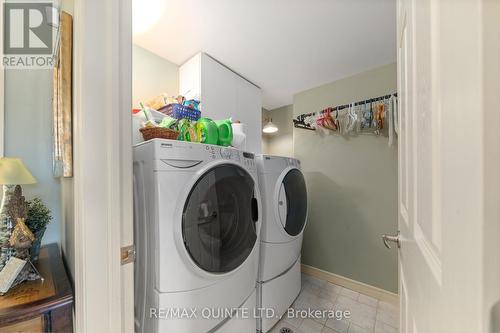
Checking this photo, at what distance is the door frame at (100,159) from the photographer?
0.59m

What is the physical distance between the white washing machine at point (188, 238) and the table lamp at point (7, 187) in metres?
0.42

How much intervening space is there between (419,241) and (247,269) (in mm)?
919

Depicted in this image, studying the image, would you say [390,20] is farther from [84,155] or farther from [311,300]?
[311,300]

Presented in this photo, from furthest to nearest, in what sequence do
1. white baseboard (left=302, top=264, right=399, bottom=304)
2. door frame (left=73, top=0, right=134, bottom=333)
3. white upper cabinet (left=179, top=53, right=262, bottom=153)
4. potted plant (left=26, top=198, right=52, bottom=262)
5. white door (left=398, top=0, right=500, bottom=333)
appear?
1. white baseboard (left=302, top=264, right=399, bottom=304)
2. white upper cabinet (left=179, top=53, right=262, bottom=153)
3. potted plant (left=26, top=198, right=52, bottom=262)
4. door frame (left=73, top=0, right=134, bottom=333)
5. white door (left=398, top=0, right=500, bottom=333)

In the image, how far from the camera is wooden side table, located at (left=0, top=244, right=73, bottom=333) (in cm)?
60

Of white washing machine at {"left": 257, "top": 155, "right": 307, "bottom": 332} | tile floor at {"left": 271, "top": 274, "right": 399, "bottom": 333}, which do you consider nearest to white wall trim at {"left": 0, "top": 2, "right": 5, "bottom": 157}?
white washing machine at {"left": 257, "top": 155, "right": 307, "bottom": 332}

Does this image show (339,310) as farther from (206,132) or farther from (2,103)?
(2,103)

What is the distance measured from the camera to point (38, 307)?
0.63 m

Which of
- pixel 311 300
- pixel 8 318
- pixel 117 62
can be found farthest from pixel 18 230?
pixel 311 300

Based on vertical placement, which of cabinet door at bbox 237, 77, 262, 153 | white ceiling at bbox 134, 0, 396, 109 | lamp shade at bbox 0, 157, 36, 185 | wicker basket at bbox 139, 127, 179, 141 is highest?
white ceiling at bbox 134, 0, 396, 109

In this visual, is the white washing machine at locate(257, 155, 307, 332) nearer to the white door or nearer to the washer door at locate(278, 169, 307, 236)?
the washer door at locate(278, 169, 307, 236)

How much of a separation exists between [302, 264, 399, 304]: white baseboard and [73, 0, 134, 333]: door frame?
2.10 m

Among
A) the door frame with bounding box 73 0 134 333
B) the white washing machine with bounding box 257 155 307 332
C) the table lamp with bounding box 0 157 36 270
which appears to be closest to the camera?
the door frame with bounding box 73 0 134 333

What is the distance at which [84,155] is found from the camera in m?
0.59
